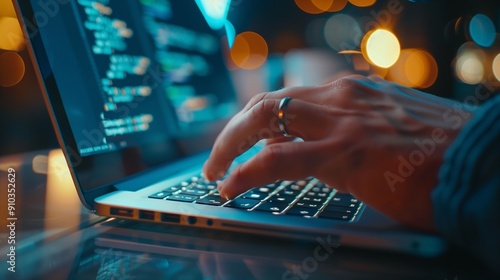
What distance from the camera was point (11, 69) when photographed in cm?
128

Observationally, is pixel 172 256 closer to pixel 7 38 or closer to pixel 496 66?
pixel 7 38

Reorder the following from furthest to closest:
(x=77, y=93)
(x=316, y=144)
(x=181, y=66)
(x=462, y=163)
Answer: (x=181, y=66) < (x=77, y=93) < (x=316, y=144) < (x=462, y=163)

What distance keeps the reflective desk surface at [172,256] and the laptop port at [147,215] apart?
15 millimetres

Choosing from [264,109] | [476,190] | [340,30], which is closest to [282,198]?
[264,109]

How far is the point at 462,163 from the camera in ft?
1.31

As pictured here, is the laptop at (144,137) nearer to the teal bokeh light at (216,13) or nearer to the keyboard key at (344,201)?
the keyboard key at (344,201)

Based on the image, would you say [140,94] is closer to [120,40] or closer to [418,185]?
[120,40]

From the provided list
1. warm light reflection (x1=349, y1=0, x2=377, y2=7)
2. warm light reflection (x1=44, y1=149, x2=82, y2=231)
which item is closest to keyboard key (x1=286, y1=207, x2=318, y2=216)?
warm light reflection (x1=44, y1=149, x2=82, y2=231)

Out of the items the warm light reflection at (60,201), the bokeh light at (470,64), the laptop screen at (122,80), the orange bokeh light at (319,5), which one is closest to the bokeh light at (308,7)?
the orange bokeh light at (319,5)

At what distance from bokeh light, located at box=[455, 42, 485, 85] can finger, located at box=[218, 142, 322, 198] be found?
2968 mm

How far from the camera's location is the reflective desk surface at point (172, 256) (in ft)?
1.30

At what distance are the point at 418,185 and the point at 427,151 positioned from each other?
41 millimetres

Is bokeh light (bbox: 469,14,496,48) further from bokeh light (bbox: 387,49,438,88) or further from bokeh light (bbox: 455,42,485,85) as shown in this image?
bokeh light (bbox: 387,49,438,88)

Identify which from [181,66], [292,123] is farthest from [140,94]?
[292,123]
